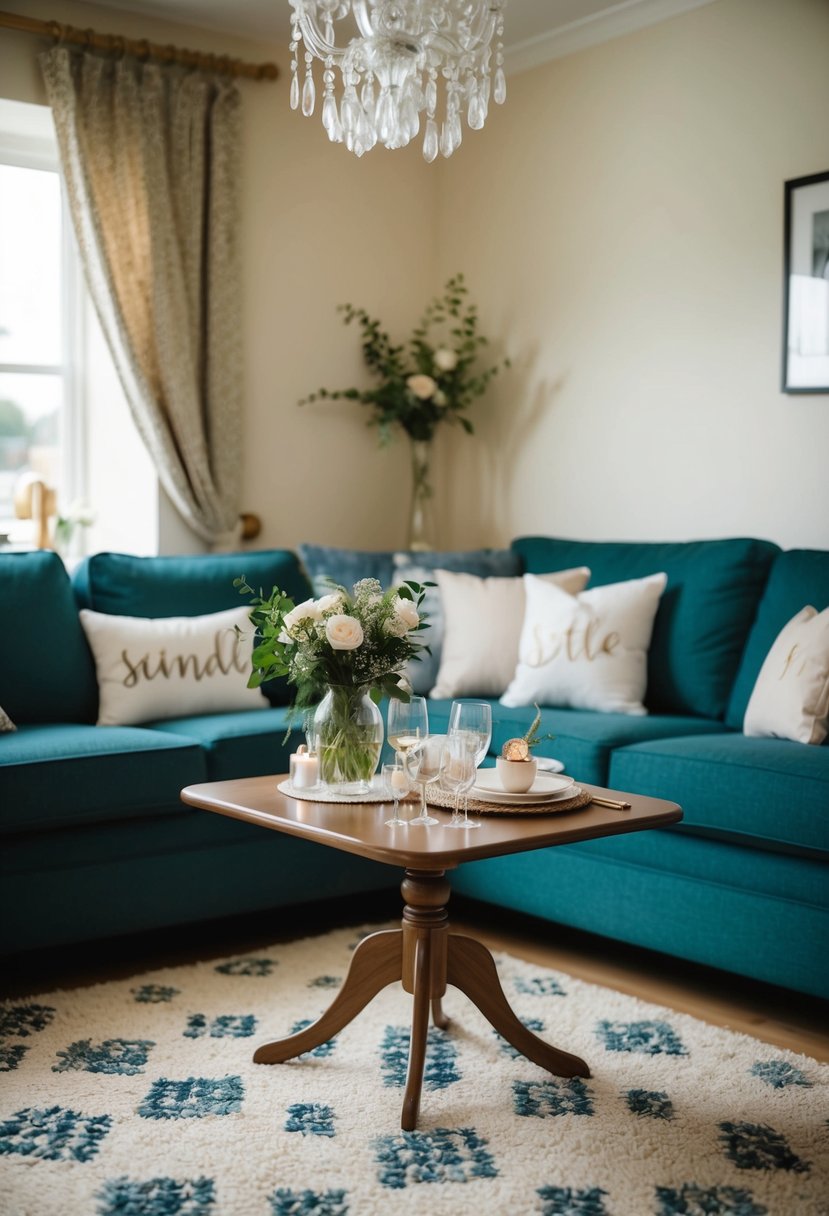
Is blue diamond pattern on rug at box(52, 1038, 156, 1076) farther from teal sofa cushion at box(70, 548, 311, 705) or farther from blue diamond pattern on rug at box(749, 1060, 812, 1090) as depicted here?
teal sofa cushion at box(70, 548, 311, 705)

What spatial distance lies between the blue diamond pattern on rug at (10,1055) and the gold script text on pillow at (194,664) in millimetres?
1103

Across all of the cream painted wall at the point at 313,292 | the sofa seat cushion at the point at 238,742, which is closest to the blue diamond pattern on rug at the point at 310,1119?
the sofa seat cushion at the point at 238,742

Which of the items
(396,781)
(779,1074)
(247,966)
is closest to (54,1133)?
(396,781)

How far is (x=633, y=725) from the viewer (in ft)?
11.1

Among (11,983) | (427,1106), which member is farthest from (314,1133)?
(11,983)

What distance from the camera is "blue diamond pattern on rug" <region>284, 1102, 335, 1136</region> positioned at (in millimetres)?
2309

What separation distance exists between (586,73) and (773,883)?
2883 mm

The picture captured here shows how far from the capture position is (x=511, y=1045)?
262 cm

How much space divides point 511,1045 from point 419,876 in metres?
0.48

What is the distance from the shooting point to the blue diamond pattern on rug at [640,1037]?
271 cm

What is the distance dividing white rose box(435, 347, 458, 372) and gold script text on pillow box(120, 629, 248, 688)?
1487 millimetres

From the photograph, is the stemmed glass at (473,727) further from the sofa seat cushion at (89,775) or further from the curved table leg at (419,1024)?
the sofa seat cushion at (89,775)

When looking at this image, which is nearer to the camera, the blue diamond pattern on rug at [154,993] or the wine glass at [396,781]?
the wine glass at [396,781]

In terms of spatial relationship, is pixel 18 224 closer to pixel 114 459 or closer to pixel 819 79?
pixel 114 459
